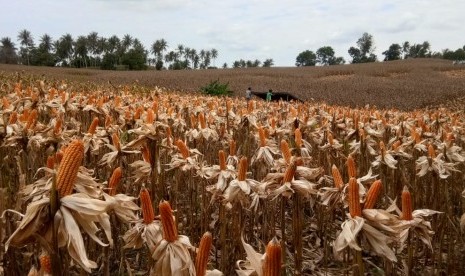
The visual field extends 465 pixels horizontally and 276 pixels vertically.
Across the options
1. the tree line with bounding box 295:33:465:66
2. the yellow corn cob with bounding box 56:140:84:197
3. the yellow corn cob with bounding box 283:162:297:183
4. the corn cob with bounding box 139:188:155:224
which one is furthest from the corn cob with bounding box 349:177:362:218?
the tree line with bounding box 295:33:465:66

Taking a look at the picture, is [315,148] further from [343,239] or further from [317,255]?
[343,239]

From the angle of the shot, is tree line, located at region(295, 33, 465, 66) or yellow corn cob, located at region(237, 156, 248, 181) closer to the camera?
yellow corn cob, located at region(237, 156, 248, 181)

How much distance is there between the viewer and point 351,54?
164m

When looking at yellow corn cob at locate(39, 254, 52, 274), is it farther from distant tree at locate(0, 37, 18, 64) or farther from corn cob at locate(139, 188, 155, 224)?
distant tree at locate(0, 37, 18, 64)

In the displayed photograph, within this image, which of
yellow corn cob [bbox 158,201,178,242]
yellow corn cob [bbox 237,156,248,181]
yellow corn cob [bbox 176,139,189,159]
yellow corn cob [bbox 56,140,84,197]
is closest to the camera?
yellow corn cob [bbox 56,140,84,197]

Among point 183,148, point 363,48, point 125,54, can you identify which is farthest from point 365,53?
point 183,148

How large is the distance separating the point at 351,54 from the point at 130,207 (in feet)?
558

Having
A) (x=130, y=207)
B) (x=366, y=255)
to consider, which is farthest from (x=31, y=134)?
(x=366, y=255)

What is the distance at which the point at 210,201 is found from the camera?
11.9ft

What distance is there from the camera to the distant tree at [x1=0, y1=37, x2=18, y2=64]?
117 metres

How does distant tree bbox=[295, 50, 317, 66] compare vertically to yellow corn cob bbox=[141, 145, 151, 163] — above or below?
above

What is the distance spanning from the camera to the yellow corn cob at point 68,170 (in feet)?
5.41

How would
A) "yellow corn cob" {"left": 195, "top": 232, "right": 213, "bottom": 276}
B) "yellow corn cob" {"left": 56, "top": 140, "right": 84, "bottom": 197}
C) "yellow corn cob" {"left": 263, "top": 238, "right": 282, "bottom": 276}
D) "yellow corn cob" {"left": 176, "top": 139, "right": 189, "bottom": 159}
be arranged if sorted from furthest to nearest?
"yellow corn cob" {"left": 176, "top": 139, "right": 189, "bottom": 159}, "yellow corn cob" {"left": 56, "top": 140, "right": 84, "bottom": 197}, "yellow corn cob" {"left": 195, "top": 232, "right": 213, "bottom": 276}, "yellow corn cob" {"left": 263, "top": 238, "right": 282, "bottom": 276}

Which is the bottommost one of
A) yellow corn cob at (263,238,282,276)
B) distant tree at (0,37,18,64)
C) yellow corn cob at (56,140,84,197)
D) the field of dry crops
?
the field of dry crops
